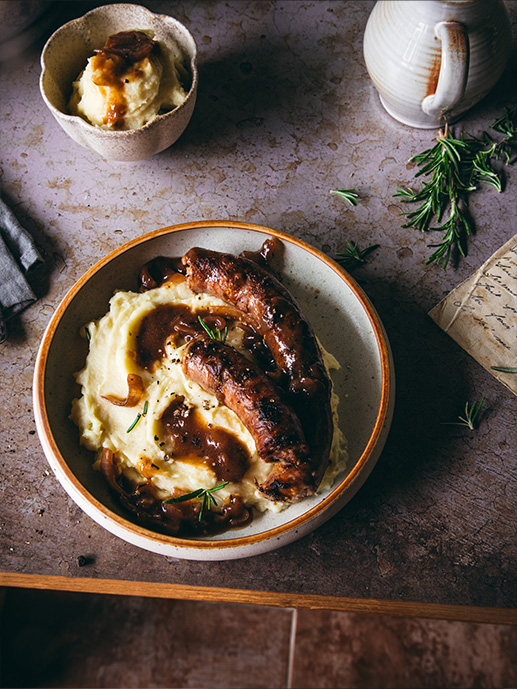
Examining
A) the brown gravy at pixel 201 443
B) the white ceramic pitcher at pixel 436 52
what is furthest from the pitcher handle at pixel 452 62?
the brown gravy at pixel 201 443

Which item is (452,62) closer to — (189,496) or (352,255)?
(352,255)

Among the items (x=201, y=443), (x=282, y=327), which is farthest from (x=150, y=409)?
(x=282, y=327)

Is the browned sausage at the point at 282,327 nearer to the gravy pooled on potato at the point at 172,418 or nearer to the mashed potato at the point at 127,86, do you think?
the gravy pooled on potato at the point at 172,418

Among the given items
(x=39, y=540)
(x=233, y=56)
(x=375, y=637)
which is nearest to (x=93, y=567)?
(x=39, y=540)

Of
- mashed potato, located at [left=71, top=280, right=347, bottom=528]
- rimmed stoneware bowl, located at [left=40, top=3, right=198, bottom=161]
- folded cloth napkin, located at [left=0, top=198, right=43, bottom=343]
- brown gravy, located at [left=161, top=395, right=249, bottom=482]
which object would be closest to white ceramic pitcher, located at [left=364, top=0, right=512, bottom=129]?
rimmed stoneware bowl, located at [left=40, top=3, right=198, bottom=161]

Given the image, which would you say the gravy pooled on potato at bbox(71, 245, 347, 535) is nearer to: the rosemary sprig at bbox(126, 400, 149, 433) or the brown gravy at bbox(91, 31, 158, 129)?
the rosemary sprig at bbox(126, 400, 149, 433)

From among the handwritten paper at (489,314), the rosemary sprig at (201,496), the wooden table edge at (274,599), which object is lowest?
the wooden table edge at (274,599)

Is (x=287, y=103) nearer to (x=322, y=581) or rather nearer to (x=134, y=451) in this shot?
(x=134, y=451)
